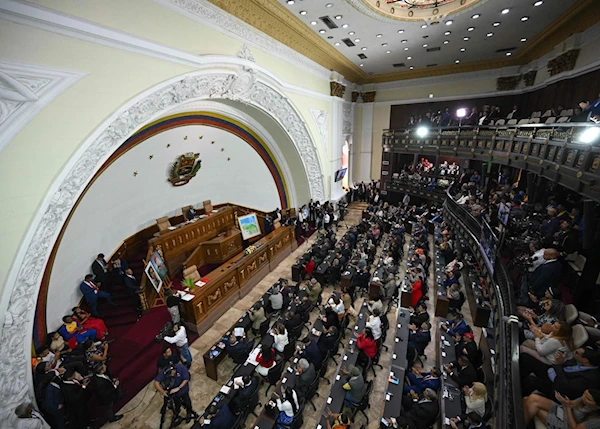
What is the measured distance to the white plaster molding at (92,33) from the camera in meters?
3.71

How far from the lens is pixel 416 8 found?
835 centimetres

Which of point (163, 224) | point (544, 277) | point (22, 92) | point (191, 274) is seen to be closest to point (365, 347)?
point (544, 277)

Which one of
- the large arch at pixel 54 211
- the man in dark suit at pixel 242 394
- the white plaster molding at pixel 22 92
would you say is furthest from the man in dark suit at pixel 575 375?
the white plaster molding at pixel 22 92

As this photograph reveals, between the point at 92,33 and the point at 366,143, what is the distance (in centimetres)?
1564

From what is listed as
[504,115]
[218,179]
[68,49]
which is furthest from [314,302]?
[504,115]

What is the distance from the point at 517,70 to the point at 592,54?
583 cm

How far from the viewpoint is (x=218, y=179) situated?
41.3 feet

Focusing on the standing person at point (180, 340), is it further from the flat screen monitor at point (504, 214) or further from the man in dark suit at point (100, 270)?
the flat screen monitor at point (504, 214)

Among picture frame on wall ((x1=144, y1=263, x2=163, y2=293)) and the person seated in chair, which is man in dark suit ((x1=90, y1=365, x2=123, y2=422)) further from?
picture frame on wall ((x1=144, y1=263, x2=163, y2=293))

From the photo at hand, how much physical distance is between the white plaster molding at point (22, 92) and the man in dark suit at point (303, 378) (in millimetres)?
5495

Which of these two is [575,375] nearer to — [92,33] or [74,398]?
[74,398]

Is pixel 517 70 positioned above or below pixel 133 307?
above

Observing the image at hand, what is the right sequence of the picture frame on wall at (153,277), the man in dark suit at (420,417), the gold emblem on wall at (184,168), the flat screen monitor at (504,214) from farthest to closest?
1. the gold emblem on wall at (184,168)
2. the picture frame on wall at (153,277)
3. the flat screen monitor at (504,214)
4. the man in dark suit at (420,417)

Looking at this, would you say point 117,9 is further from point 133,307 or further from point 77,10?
point 133,307
